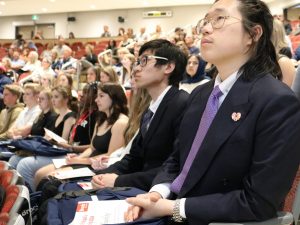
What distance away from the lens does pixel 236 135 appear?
1234mm

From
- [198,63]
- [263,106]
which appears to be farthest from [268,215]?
[198,63]

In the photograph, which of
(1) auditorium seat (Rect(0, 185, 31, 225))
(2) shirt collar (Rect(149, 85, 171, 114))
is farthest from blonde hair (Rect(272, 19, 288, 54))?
(1) auditorium seat (Rect(0, 185, 31, 225))

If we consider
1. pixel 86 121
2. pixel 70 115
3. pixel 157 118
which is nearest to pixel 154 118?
pixel 157 118

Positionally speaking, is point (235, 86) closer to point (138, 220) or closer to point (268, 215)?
point (268, 215)

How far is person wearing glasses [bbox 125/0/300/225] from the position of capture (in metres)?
1.18

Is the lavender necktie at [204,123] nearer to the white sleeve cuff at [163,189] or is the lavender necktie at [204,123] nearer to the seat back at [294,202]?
the white sleeve cuff at [163,189]

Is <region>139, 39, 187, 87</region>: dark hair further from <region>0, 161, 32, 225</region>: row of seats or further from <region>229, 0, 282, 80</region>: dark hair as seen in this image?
<region>0, 161, 32, 225</region>: row of seats

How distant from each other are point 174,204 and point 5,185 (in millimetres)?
793


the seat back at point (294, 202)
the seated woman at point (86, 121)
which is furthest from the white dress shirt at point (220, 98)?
the seated woman at point (86, 121)

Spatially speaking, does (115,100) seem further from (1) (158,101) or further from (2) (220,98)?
(2) (220,98)

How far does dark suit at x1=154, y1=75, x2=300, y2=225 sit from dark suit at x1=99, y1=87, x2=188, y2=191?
0.65m

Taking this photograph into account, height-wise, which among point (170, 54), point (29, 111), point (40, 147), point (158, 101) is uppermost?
point (170, 54)

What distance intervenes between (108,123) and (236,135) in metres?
1.94

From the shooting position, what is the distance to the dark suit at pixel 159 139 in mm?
2002
